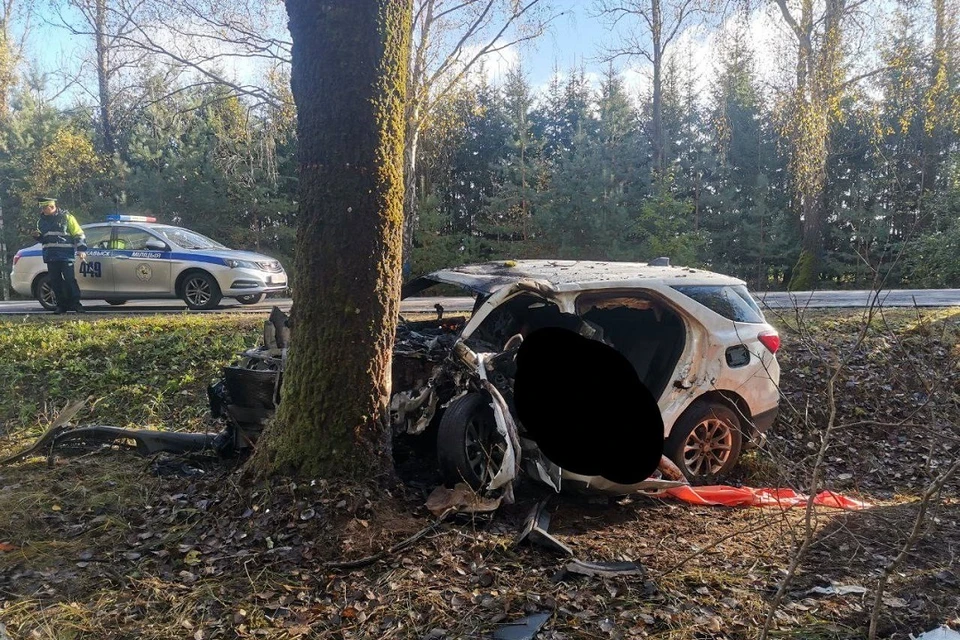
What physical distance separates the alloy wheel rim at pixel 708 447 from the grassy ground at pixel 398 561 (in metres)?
0.62

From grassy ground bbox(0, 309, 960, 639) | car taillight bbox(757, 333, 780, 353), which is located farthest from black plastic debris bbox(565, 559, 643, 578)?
car taillight bbox(757, 333, 780, 353)

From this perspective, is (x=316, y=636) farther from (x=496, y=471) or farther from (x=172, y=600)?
Answer: (x=496, y=471)

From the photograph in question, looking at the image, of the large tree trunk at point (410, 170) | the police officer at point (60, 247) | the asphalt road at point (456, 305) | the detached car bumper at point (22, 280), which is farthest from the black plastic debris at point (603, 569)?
the detached car bumper at point (22, 280)

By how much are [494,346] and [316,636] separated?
2.44 metres

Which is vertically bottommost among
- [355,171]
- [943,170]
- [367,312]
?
[367,312]

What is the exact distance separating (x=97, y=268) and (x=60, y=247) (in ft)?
5.23

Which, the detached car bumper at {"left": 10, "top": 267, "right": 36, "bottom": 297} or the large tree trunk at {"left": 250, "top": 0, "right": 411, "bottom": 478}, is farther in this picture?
the detached car bumper at {"left": 10, "top": 267, "right": 36, "bottom": 297}

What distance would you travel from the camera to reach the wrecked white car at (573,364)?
4090mm

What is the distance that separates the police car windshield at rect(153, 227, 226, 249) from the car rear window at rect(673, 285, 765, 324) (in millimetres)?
9404

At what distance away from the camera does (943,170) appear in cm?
2494

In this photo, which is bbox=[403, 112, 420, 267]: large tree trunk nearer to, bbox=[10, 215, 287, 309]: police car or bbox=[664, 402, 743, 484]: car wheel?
bbox=[10, 215, 287, 309]: police car

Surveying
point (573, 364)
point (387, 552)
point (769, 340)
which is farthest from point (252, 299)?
point (387, 552)

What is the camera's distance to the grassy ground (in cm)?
283

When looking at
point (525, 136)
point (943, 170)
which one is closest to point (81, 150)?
point (525, 136)
